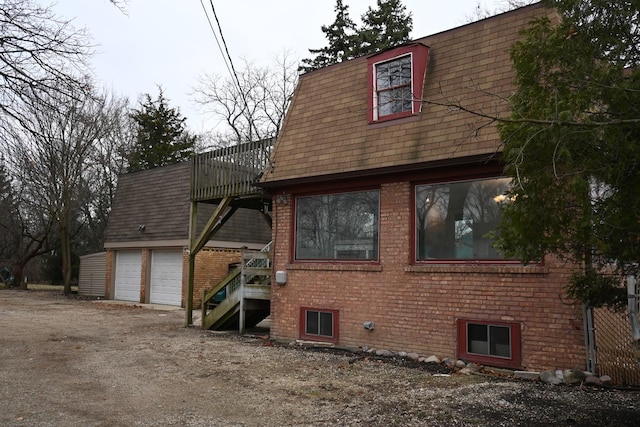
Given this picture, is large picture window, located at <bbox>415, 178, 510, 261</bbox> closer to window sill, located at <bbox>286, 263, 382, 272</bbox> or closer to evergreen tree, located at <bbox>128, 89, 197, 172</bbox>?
window sill, located at <bbox>286, 263, 382, 272</bbox>

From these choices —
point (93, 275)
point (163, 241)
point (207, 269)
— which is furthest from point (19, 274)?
point (207, 269)

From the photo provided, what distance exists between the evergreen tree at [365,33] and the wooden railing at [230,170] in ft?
66.5

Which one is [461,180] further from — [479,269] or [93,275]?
[93,275]

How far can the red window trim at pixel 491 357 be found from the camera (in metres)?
7.90

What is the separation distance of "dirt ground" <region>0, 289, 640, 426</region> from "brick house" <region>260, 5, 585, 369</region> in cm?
78

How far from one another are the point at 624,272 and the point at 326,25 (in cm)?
3204

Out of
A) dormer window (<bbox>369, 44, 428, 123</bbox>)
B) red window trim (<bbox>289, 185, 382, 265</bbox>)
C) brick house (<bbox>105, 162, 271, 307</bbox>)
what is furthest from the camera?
brick house (<bbox>105, 162, 271, 307</bbox>)

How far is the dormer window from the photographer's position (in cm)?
977

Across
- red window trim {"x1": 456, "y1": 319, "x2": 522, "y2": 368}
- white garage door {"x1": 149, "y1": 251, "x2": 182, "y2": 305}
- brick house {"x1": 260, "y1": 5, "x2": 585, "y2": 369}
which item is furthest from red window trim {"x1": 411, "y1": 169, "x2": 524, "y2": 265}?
white garage door {"x1": 149, "y1": 251, "x2": 182, "y2": 305}

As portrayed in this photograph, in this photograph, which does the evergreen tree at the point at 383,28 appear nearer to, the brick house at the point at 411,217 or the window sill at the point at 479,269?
the brick house at the point at 411,217

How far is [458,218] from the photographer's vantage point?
876cm

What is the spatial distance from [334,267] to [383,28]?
26.0 metres

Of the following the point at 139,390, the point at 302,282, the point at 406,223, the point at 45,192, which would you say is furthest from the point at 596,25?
the point at 45,192

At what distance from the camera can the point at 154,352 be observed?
386 inches
